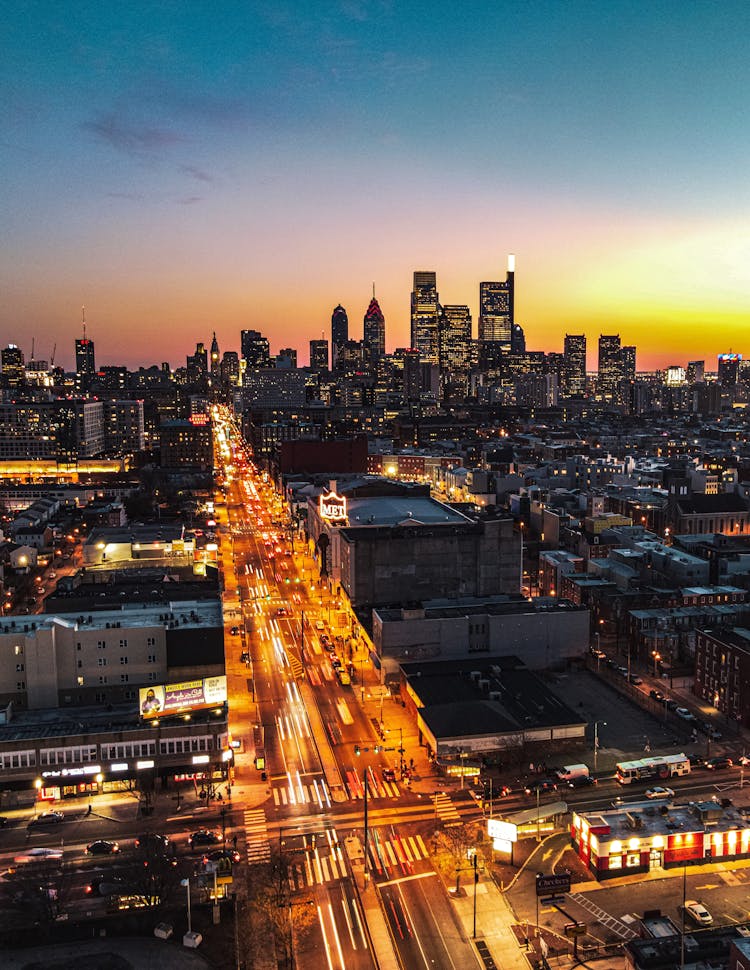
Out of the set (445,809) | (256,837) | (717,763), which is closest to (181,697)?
(256,837)

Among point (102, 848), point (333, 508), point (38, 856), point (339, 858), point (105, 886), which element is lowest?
point (339, 858)

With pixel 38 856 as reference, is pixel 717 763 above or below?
above

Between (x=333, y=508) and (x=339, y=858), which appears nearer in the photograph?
(x=339, y=858)

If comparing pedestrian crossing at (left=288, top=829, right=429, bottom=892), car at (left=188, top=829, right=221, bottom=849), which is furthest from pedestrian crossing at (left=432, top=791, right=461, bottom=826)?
car at (left=188, top=829, right=221, bottom=849)

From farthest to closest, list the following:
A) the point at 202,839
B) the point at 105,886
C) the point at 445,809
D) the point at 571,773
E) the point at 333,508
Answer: the point at 333,508 < the point at 571,773 < the point at 445,809 < the point at 202,839 < the point at 105,886

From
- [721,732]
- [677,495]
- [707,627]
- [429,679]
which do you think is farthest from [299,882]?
[677,495]

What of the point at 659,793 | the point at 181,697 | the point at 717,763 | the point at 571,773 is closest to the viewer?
the point at 659,793

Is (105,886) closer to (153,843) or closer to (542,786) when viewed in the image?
(153,843)

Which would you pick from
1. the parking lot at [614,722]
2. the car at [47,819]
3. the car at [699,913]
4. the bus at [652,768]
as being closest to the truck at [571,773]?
the bus at [652,768]
